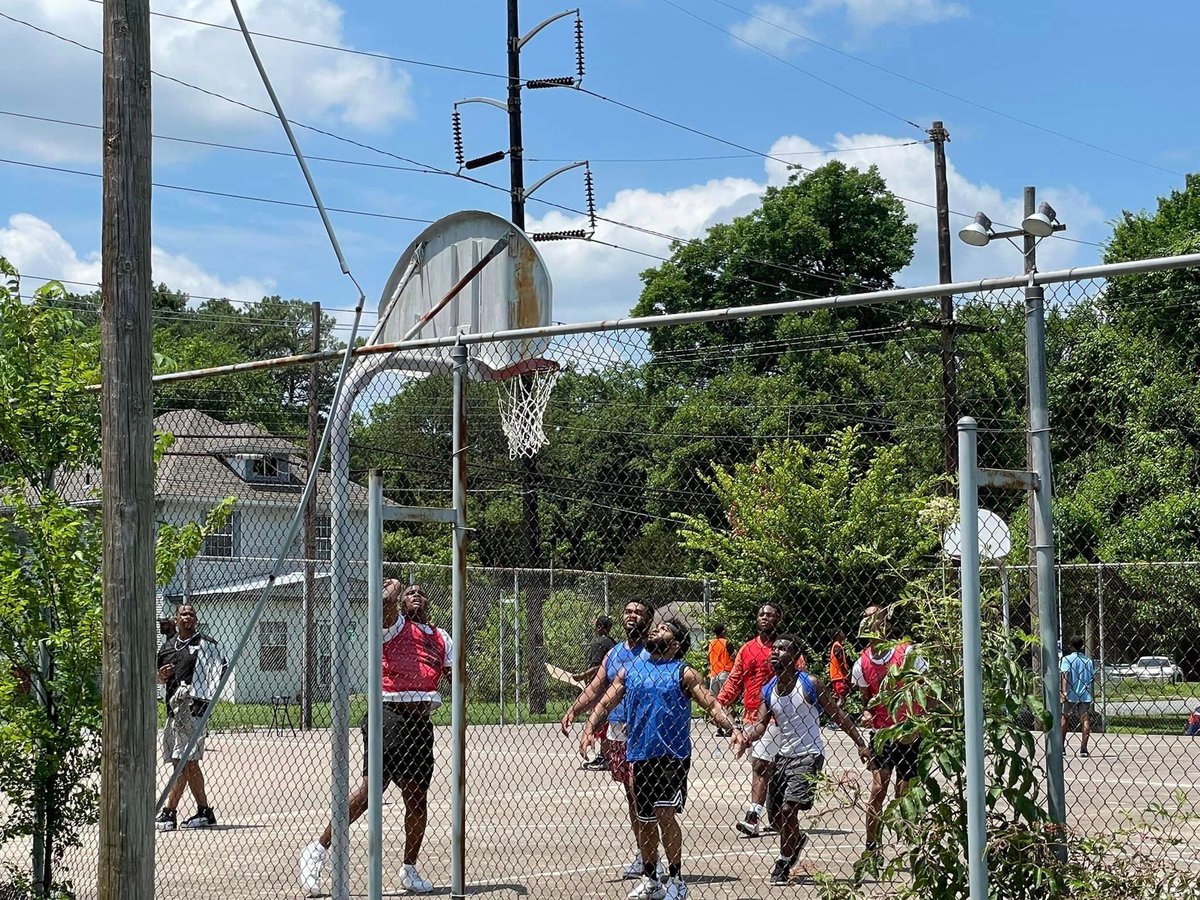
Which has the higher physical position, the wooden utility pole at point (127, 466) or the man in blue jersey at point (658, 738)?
the wooden utility pole at point (127, 466)

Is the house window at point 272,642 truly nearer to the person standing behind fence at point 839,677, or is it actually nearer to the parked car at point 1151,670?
the parked car at point 1151,670

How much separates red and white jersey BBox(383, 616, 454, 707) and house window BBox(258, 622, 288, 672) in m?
18.2

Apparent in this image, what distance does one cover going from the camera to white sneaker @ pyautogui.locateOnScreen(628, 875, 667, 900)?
→ 821cm

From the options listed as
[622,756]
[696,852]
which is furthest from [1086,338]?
[696,852]

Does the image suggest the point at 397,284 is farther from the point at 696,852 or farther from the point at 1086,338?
the point at 696,852

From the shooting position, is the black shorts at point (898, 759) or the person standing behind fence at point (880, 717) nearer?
the person standing behind fence at point (880, 717)

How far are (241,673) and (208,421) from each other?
730cm

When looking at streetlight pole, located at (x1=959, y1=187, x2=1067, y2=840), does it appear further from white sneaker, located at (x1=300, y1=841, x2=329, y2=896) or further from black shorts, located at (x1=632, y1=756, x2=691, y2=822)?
white sneaker, located at (x1=300, y1=841, x2=329, y2=896)

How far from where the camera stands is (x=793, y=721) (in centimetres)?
969

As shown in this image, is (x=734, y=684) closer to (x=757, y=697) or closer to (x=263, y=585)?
(x=757, y=697)

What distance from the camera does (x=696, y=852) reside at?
35.0ft

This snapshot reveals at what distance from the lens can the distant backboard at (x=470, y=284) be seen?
23.8ft

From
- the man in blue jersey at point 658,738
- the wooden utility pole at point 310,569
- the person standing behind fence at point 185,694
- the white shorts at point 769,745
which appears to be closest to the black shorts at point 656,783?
the man in blue jersey at point 658,738

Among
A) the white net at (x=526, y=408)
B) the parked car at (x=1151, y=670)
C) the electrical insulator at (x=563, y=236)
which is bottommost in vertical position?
the parked car at (x=1151, y=670)
